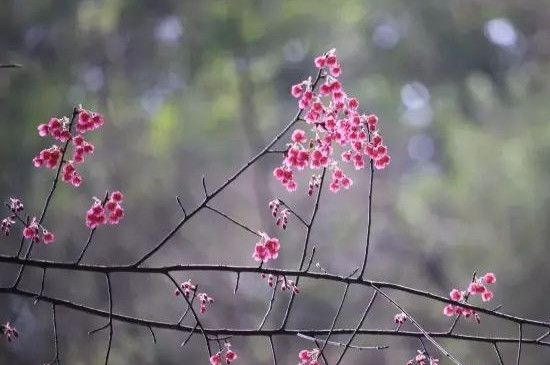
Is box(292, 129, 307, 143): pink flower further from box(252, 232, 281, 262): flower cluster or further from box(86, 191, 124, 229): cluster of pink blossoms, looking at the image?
box(86, 191, 124, 229): cluster of pink blossoms

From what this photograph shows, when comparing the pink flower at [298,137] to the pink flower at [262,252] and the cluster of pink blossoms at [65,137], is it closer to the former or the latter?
the pink flower at [262,252]

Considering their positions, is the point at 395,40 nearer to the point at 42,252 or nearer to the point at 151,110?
the point at 151,110

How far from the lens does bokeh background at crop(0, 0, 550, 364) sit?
205 centimetres

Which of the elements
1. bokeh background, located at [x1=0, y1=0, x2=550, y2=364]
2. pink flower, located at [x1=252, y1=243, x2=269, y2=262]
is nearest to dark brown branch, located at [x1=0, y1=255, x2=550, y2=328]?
pink flower, located at [x1=252, y1=243, x2=269, y2=262]

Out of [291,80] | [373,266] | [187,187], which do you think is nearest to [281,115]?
[291,80]

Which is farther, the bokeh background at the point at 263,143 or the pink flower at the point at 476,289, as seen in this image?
the bokeh background at the point at 263,143

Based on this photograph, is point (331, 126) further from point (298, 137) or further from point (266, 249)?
point (266, 249)

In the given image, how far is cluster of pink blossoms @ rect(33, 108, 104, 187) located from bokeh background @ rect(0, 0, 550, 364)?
45.1 inches

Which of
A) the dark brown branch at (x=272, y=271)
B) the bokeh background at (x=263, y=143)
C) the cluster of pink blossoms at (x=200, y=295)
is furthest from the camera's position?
the bokeh background at (x=263, y=143)

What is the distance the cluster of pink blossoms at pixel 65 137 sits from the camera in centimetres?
90

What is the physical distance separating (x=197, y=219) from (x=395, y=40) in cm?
96

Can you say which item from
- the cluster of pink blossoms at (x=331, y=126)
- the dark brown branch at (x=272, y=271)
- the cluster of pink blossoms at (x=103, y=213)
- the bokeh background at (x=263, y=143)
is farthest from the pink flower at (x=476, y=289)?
the bokeh background at (x=263, y=143)

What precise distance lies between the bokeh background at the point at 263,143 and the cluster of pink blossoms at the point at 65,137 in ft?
3.76

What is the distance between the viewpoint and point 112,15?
2.37 m
